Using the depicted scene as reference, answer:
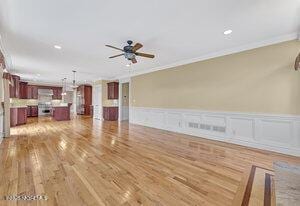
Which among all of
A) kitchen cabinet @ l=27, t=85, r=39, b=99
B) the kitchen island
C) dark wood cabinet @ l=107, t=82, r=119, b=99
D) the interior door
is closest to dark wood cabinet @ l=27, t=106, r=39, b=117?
kitchen cabinet @ l=27, t=85, r=39, b=99

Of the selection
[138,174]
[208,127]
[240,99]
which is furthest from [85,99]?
[138,174]

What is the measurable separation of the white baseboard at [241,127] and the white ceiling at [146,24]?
74.2 inches

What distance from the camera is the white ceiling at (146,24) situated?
250cm

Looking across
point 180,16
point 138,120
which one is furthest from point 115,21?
point 138,120

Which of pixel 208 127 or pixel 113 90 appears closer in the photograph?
pixel 208 127

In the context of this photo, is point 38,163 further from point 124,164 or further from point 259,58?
point 259,58

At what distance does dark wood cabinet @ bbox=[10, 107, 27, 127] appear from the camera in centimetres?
722

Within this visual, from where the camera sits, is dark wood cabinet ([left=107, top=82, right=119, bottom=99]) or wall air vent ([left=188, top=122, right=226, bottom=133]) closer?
wall air vent ([left=188, top=122, right=226, bottom=133])

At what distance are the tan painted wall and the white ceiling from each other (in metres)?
0.40

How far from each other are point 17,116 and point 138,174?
784 centimetres

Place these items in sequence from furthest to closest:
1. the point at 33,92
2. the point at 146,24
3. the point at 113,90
→ the point at 33,92, the point at 113,90, the point at 146,24

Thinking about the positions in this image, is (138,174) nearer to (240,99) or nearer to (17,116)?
(240,99)

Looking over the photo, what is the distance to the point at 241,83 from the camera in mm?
4312

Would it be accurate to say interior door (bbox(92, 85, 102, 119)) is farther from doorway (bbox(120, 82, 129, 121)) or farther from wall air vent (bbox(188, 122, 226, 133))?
wall air vent (bbox(188, 122, 226, 133))
